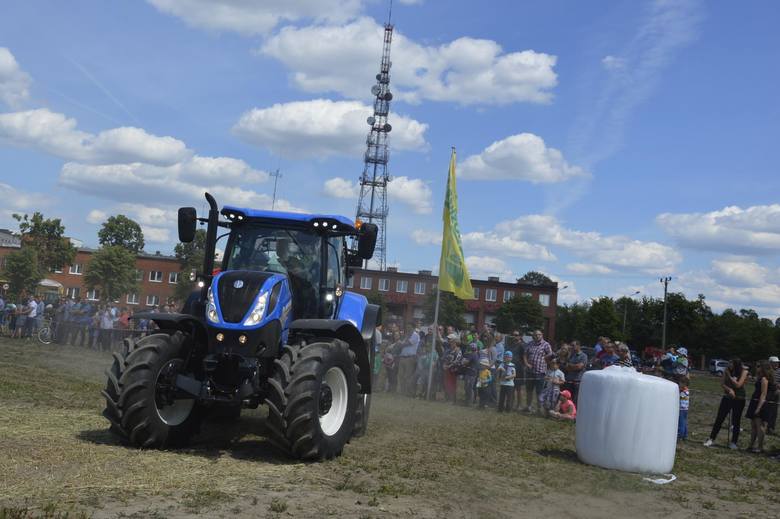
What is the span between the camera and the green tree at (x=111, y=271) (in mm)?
66000

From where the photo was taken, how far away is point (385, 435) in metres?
9.84

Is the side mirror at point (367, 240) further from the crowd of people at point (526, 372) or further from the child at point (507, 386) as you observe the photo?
the child at point (507, 386)

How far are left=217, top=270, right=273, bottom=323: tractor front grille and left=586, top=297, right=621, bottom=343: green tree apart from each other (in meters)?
90.6

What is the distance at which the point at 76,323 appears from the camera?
85.2 feet

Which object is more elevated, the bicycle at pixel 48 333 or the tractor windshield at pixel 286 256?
the tractor windshield at pixel 286 256

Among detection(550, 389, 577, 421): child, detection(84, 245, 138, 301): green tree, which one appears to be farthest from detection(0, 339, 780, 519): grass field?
detection(84, 245, 138, 301): green tree

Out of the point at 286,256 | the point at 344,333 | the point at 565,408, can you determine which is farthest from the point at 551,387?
the point at 286,256

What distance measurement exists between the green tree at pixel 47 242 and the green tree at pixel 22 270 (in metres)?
1.33

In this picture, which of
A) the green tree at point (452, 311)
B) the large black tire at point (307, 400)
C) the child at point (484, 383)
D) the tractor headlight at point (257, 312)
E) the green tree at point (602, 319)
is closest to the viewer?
the large black tire at point (307, 400)

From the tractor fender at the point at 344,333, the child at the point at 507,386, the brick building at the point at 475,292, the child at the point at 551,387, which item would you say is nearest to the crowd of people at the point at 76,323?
the child at the point at 507,386

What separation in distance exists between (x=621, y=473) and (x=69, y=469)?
5969mm

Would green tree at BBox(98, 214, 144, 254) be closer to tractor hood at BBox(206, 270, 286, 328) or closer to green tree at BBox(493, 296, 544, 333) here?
green tree at BBox(493, 296, 544, 333)

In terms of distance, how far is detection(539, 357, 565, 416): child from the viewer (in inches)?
595

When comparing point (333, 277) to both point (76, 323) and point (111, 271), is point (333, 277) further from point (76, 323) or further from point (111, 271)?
point (111, 271)
